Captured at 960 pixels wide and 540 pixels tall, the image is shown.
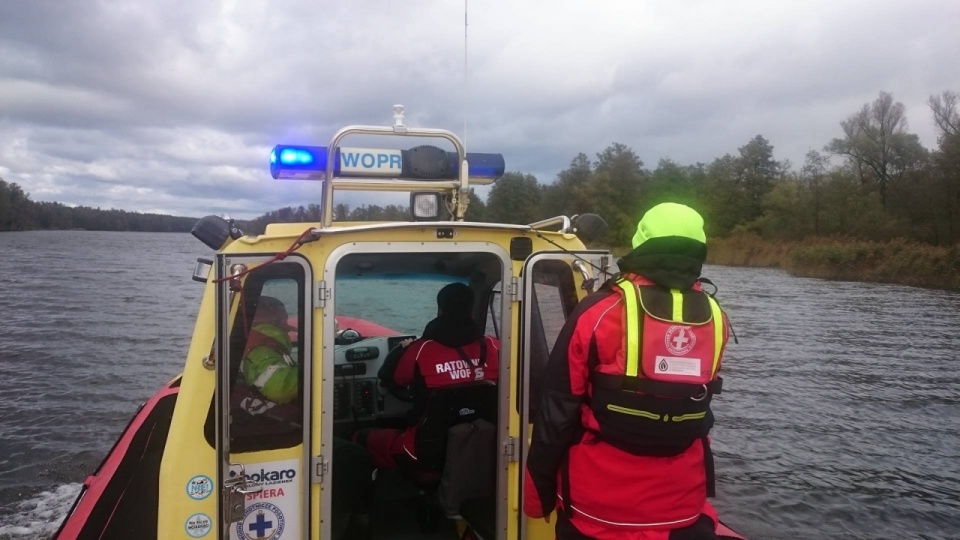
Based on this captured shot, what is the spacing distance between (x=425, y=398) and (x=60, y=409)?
7.95 meters

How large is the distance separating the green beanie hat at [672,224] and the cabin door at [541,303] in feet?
2.15

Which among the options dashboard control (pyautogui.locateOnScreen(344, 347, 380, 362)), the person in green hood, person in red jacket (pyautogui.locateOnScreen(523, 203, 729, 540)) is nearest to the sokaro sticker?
the person in green hood

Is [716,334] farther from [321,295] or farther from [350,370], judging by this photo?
[350,370]

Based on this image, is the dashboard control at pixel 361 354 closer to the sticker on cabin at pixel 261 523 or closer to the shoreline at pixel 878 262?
the sticker on cabin at pixel 261 523

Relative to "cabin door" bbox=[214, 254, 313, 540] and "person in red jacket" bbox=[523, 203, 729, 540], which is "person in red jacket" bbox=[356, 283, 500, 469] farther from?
"person in red jacket" bbox=[523, 203, 729, 540]

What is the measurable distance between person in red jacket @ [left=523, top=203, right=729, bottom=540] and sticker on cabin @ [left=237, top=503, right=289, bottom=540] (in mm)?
1036

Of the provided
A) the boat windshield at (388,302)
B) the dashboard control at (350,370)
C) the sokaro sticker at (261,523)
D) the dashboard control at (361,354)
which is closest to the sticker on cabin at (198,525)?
the sokaro sticker at (261,523)

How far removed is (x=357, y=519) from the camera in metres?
3.67

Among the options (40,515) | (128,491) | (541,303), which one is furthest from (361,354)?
(40,515)

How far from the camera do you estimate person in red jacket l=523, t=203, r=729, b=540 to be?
2.28 metres

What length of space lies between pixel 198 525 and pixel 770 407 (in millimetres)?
10161

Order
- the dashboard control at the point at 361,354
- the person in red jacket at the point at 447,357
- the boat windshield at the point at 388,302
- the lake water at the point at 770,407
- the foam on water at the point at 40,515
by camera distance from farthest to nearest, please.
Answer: the lake water at the point at 770,407, the foam on water at the point at 40,515, the dashboard control at the point at 361,354, the boat windshield at the point at 388,302, the person in red jacket at the point at 447,357

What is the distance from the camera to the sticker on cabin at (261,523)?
107 inches

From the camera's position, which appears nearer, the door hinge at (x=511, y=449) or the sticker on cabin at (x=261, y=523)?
the sticker on cabin at (x=261, y=523)
